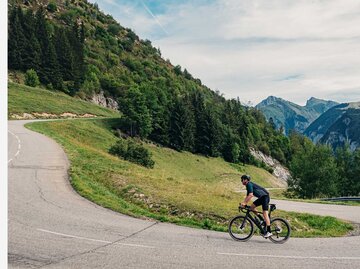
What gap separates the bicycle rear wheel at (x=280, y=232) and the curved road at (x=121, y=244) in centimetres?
33

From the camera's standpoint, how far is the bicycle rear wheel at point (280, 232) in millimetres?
13211

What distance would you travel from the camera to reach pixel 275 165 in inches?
5359

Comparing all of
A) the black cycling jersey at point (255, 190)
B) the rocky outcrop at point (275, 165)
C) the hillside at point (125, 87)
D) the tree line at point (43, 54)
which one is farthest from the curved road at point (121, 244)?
the rocky outcrop at point (275, 165)

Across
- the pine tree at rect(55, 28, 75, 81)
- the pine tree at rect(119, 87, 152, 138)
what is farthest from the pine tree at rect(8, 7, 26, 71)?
the pine tree at rect(119, 87, 152, 138)

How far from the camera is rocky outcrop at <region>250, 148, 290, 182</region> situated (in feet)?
420

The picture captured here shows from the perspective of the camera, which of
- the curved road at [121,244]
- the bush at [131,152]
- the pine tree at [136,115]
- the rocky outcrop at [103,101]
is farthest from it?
the rocky outcrop at [103,101]

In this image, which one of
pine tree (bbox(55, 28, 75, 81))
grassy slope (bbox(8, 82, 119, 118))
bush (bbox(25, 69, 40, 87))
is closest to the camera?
grassy slope (bbox(8, 82, 119, 118))

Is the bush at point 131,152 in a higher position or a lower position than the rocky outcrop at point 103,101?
lower

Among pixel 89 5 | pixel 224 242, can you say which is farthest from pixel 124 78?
pixel 224 242

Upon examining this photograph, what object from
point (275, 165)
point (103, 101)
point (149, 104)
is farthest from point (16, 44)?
point (275, 165)

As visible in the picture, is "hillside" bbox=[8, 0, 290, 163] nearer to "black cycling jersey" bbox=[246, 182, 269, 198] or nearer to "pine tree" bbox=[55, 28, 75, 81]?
"pine tree" bbox=[55, 28, 75, 81]

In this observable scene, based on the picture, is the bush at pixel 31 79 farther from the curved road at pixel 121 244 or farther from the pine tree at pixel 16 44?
the curved road at pixel 121 244

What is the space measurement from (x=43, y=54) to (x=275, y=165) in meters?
91.0

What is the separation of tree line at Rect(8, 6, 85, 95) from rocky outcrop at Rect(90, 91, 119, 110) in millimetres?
8052
